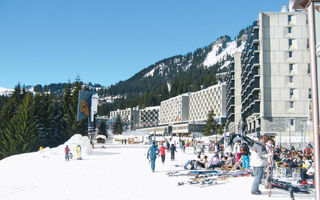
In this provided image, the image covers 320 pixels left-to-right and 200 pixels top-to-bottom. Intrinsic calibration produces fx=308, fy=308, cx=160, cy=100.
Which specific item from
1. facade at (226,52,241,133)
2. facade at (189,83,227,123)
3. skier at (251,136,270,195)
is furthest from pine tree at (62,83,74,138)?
skier at (251,136,270,195)

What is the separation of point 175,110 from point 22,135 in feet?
310

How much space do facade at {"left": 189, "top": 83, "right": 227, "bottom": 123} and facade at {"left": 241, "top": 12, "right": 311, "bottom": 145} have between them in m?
56.4

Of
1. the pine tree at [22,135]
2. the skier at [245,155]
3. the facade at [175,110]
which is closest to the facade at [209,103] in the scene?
the facade at [175,110]

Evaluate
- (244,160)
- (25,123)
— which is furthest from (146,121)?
(244,160)

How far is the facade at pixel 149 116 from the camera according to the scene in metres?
175

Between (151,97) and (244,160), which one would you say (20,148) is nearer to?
(244,160)

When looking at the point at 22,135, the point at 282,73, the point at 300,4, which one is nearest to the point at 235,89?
the point at 282,73

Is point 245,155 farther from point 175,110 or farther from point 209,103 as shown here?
point 175,110

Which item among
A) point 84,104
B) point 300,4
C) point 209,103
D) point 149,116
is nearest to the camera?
point 300,4

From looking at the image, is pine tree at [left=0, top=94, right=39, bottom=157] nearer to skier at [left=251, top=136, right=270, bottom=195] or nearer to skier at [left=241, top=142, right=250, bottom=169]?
skier at [left=241, top=142, right=250, bottom=169]

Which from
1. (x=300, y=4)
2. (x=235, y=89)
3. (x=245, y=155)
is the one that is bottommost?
(x=245, y=155)

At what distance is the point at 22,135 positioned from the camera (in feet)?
181

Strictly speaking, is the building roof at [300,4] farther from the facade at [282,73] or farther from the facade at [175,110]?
the facade at [175,110]

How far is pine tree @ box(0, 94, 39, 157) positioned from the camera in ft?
180
